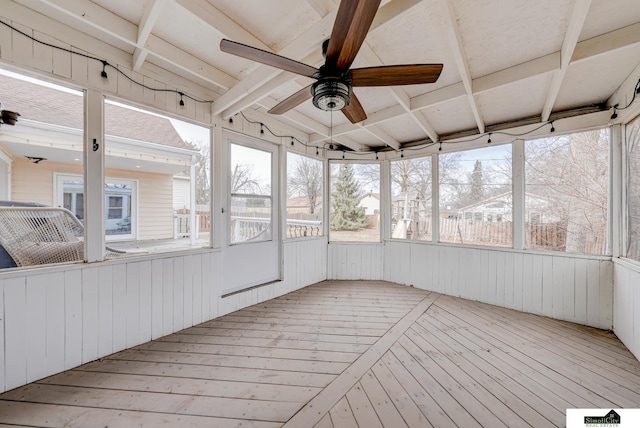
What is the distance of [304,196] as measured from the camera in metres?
4.29

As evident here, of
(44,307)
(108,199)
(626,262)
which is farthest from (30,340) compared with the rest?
(626,262)

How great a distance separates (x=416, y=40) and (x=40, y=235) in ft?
11.2

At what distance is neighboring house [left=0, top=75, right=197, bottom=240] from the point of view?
6.64 ft

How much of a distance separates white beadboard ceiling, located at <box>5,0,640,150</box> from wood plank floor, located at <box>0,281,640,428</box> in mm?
2423

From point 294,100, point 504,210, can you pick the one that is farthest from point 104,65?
point 504,210

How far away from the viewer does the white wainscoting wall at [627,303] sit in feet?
7.43

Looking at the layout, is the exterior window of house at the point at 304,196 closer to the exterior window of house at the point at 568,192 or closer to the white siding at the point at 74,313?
the white siding at the point at 74,313

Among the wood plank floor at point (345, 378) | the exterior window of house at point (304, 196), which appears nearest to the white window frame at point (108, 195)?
the wood plank floor at point (345, 378)

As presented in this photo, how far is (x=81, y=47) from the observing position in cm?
202

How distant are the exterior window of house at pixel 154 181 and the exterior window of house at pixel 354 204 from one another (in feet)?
7.74

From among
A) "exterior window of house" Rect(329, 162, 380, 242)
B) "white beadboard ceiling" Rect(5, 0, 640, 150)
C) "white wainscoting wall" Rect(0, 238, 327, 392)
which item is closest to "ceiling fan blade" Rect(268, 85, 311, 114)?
"white beadboard ceiling" Rect(5, 0, 640, 150)

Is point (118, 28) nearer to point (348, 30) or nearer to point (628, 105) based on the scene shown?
point (348, 30)

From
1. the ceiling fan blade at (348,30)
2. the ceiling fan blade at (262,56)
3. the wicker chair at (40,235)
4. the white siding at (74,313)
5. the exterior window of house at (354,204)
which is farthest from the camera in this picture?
the exterior window of house at (354,204)

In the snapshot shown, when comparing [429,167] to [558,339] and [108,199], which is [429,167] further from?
[108,199]
